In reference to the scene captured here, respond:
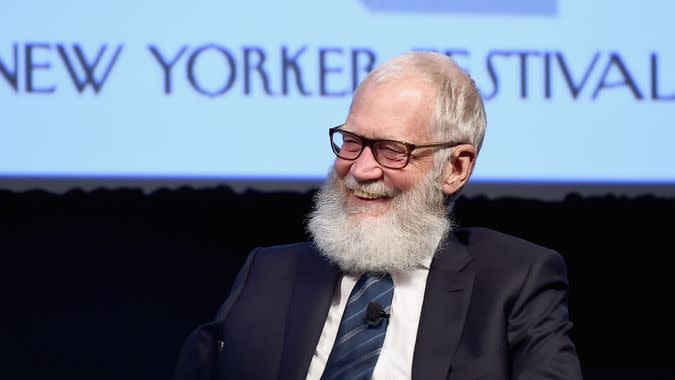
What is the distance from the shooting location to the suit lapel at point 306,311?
1.85 metres

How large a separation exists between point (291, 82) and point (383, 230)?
5.16ft

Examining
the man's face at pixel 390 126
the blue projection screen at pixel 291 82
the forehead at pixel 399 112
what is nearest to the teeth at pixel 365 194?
the man's face at pixel 390 126

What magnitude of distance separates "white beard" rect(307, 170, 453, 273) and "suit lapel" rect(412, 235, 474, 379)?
0.05 m

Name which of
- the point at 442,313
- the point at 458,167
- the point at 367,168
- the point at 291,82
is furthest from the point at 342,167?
the point at 291,82

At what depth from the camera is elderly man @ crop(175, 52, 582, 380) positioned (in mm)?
1810

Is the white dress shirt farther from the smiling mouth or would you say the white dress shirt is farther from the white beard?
the smiling mouth

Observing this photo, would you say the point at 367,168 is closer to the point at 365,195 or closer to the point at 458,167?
the point at 365,195

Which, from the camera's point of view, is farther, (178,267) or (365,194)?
(178,267)

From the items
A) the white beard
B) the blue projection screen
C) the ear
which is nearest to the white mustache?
the white beard

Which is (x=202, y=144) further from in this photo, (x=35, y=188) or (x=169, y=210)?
(x=35, y=188)

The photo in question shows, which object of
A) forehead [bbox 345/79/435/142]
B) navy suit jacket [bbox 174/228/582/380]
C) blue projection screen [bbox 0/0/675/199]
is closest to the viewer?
navy suit jacket [bbox 174/228/582/380]

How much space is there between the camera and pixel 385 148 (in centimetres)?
189

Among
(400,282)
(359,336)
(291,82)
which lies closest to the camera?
(359,336)

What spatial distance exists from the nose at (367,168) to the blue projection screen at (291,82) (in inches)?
58.7
